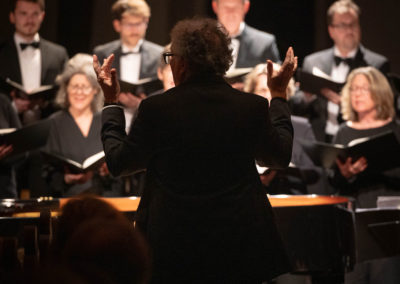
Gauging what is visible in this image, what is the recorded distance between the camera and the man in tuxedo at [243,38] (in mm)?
5993

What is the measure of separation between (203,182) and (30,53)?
3.88m

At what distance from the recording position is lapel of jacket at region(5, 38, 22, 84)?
19.3 feet

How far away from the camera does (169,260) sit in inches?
95.7

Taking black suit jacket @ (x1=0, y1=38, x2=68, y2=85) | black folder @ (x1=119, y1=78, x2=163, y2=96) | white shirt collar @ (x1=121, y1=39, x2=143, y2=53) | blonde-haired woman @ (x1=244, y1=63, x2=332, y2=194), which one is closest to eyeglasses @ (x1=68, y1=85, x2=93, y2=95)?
black folder @ (x1=119, y1=78, x2=163, y2=96)

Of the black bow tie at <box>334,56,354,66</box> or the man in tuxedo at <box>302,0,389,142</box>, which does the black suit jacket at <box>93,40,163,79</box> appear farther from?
the black bow tie at <box>334,56,354,66</box>

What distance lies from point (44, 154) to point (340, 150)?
1.90m

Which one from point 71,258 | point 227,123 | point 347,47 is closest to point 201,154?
point 227,123

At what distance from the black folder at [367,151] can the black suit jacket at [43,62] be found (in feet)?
7.15

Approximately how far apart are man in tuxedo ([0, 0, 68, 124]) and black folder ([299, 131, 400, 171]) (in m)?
2.18

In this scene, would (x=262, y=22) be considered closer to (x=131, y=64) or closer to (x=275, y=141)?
(x=131, y=64)

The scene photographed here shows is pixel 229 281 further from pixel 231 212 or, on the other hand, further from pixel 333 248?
pixel 333 248

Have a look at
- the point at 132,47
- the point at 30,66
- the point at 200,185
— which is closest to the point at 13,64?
the point at 30,66

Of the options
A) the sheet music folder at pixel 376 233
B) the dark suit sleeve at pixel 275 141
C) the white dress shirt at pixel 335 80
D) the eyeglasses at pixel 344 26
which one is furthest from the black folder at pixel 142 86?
the dark suit sleeve at pixel 275 141

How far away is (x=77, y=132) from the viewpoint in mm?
5230
